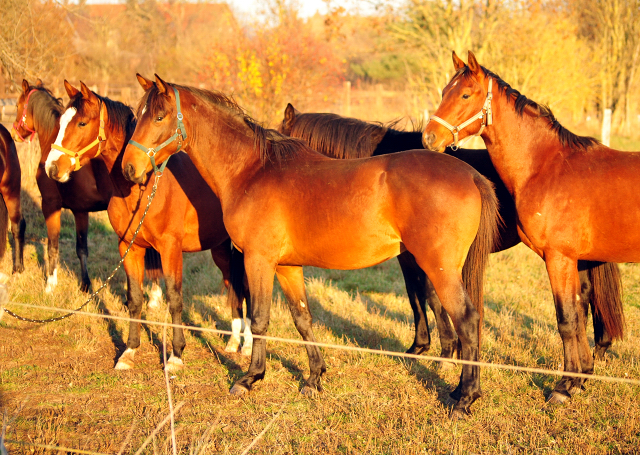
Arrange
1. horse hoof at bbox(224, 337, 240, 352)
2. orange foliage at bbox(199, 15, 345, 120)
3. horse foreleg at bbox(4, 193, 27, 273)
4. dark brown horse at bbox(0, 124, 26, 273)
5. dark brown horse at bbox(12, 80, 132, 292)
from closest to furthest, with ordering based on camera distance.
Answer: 1. horse hoof at bbox(224, 337, 240, 352)
2. dark brown horse at bbox(12, 80, 132, 292)
3. dark brown horse at bbox(0, 124, 26, 273)
4. horse foreleg at bbox(4, 193, 27, 273)
5. orange foliage at bbox(199, 15, 345, 120)

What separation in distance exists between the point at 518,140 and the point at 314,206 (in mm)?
1659

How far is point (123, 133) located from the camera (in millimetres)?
4625

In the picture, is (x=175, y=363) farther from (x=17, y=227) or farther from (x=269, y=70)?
(x=269, y=70)

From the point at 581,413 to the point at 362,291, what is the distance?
362cm

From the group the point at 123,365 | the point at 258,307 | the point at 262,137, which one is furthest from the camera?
the point at 123,365

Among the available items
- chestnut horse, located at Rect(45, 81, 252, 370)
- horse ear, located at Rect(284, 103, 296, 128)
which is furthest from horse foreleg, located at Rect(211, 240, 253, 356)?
horse ear, located at Rect(284, 103, 296, 128)

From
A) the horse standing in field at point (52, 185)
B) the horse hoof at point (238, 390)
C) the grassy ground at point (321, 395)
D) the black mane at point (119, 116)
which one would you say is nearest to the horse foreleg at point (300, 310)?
the grassy ground at point (321, 395)

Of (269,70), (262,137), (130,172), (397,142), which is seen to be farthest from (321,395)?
(269,70)

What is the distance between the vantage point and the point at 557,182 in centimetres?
393

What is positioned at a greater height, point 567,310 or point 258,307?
point 258,307

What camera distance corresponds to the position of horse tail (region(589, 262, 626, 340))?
4.53 metres

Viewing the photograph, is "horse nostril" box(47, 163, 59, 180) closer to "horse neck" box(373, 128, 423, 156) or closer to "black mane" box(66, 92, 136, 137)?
"black mane" box(66, 92, 136, 137)

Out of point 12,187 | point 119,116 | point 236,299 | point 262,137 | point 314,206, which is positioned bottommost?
point 236,299

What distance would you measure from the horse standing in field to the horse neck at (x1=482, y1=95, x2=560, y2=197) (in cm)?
383
